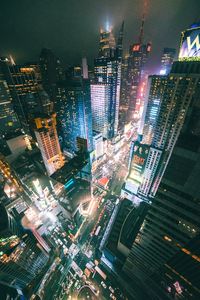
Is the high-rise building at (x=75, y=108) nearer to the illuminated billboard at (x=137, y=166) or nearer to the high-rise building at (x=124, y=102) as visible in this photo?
the illuminated billboard at (x=137, y=166)

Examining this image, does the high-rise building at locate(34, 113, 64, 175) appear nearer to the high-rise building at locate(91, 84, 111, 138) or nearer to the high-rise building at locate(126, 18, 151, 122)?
the high-rise building at locate(91, 84, 111, 138)

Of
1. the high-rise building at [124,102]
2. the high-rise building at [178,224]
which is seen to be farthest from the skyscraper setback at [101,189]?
the high-rise building at [124,102]

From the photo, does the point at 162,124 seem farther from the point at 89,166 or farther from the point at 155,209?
the point at 89,166

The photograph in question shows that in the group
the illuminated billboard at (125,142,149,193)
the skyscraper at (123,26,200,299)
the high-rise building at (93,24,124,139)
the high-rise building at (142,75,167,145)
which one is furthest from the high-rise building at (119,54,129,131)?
the skyscraper at (123,26,200,299)

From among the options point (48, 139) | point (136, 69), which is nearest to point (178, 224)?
point (48, 139)

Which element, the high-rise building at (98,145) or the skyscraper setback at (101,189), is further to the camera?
the high-rise building at (98,145)

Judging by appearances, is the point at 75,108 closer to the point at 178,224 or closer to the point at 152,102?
the point at 152,102

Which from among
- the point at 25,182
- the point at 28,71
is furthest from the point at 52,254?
the point at 28,71
